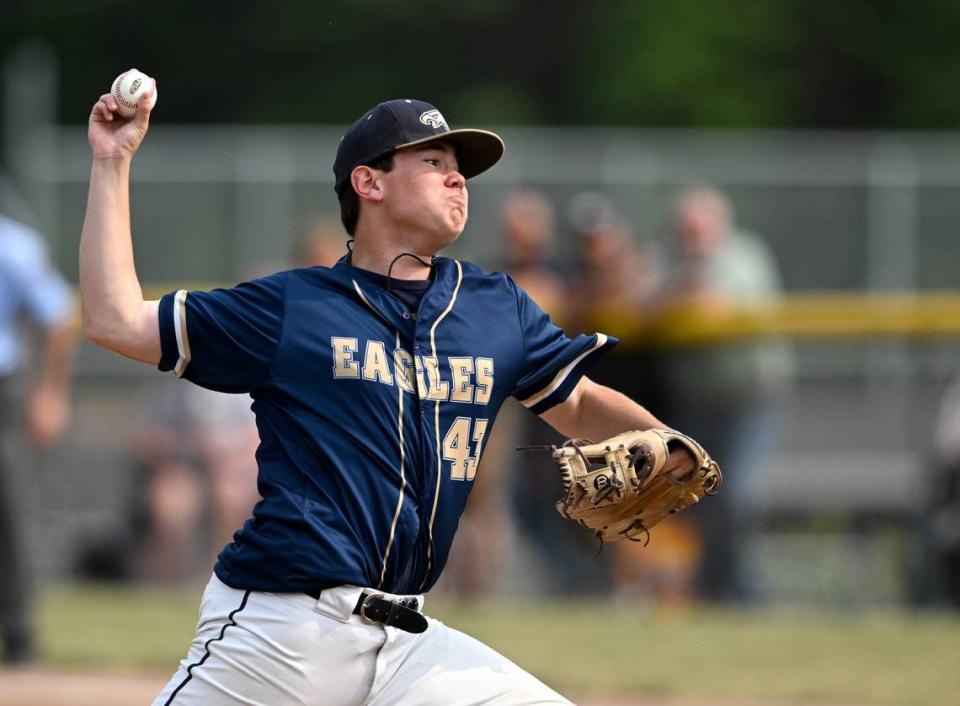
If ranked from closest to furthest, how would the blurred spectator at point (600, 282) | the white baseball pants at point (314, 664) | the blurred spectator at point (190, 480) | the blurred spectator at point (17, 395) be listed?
the white baseball pants at point (314, 664)
the blurred spectator at point (17, 395)
the blurred spectator at point (600, 282)
the blurred spectator at point (190, 480)

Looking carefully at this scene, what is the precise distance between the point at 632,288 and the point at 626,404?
19.0 ft

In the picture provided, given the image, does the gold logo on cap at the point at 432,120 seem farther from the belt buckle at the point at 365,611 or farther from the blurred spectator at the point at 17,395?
the blurred spectator at the point at 17,395

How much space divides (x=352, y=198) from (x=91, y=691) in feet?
10.8

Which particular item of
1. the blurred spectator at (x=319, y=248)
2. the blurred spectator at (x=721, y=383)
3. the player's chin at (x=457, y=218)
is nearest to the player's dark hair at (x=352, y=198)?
the player's chin at (x=457, y=218)

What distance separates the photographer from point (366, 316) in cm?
386

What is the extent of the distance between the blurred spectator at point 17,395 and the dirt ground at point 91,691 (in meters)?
0.33

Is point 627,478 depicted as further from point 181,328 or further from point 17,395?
point 17,395

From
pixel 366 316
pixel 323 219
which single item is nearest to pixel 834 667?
pixel 366 316

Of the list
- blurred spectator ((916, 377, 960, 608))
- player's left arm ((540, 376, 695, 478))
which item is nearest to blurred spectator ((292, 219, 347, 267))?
blurred spectator ((916, 377, 960, 608))

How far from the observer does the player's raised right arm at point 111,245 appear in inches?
140

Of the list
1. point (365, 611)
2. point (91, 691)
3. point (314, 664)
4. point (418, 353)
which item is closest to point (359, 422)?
point (418, 353)

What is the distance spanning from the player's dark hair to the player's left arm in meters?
0.65

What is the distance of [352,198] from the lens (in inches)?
160

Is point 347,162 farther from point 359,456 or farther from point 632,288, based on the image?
point 632,288
